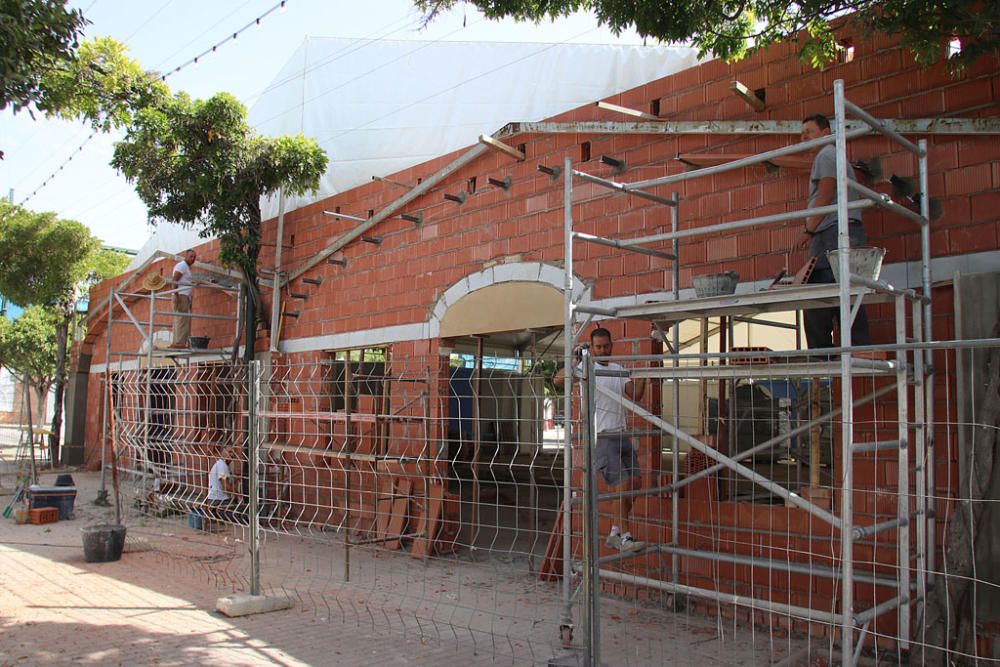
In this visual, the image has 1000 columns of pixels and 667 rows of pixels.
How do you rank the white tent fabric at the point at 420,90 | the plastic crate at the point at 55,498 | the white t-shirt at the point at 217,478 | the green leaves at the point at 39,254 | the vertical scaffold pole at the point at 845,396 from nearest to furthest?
the vertical scaffold pole at the point at 845,396 < the white t-shirt at the point at 217,478 < the white tent fabric at the point at 420,90 < the plastic crate at the point at 55,498 < the green leaves at the point at 39,254

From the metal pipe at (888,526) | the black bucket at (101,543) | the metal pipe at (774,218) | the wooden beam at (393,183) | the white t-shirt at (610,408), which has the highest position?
the wooden beam at (393,183)

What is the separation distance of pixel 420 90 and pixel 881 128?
9961 millimetres

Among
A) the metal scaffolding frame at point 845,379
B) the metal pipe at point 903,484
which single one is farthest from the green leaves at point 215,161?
the metal pipe at point 903,484

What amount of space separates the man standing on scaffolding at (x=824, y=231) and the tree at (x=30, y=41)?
5938 mm

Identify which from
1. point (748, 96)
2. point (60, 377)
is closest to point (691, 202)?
point (748, 96)

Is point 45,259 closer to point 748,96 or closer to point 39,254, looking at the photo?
point 39,254

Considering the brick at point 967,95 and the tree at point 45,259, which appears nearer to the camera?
the brick at point 967,95

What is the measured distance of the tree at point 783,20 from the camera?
5.05 metres

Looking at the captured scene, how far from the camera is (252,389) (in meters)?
6.86

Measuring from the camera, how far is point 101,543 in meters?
8.86

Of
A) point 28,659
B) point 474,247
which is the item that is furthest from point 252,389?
point 474,247

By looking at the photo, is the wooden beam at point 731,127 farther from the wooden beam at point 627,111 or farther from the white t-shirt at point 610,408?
the white t-shirt at point 610,408

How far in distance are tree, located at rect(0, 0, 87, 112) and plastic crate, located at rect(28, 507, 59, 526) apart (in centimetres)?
759

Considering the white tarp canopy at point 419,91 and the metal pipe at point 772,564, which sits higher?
the white tarp canopy at point 419,91
